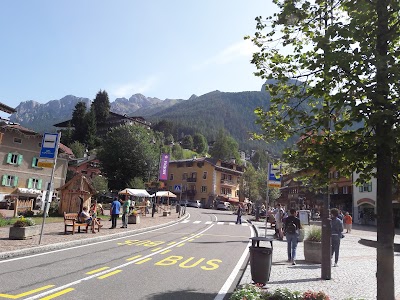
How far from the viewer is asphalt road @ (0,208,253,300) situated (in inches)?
280

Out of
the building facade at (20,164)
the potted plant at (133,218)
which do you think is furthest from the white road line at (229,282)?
the building facade at (20,164)

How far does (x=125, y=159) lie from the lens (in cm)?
5847

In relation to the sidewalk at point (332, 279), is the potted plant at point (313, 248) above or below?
above

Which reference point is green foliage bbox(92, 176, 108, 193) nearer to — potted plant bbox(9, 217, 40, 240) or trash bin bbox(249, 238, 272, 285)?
potted plant bbox(9, 217, 40, 240)

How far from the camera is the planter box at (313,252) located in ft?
38.8

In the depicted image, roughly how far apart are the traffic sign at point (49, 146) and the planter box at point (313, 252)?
9.90 metres

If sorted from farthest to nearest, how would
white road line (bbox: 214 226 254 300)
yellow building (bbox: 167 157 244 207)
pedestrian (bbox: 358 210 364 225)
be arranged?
yellow building (bbox: 167 157 244 207), pedestrian (bbox: 358 210 364 225), white road line (bbox: 214 226 254 300)

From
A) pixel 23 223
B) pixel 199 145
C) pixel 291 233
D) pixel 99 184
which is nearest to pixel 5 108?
pixel 99 184

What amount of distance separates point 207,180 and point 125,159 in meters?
29.3

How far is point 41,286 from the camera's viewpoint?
7.36 meters

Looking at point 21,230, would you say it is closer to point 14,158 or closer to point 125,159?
point 14,158

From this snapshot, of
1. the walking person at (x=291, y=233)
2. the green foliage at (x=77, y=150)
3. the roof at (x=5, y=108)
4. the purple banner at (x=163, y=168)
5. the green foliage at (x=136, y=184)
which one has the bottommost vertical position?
the walking person at (x=291, y=233)

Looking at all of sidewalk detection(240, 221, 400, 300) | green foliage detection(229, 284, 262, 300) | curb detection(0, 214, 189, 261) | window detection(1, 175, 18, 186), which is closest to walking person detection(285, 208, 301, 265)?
sidewalk detection(240, 221, 400, 300)

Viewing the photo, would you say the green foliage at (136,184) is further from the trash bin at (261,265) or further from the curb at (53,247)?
the trash bin at (261,265)
